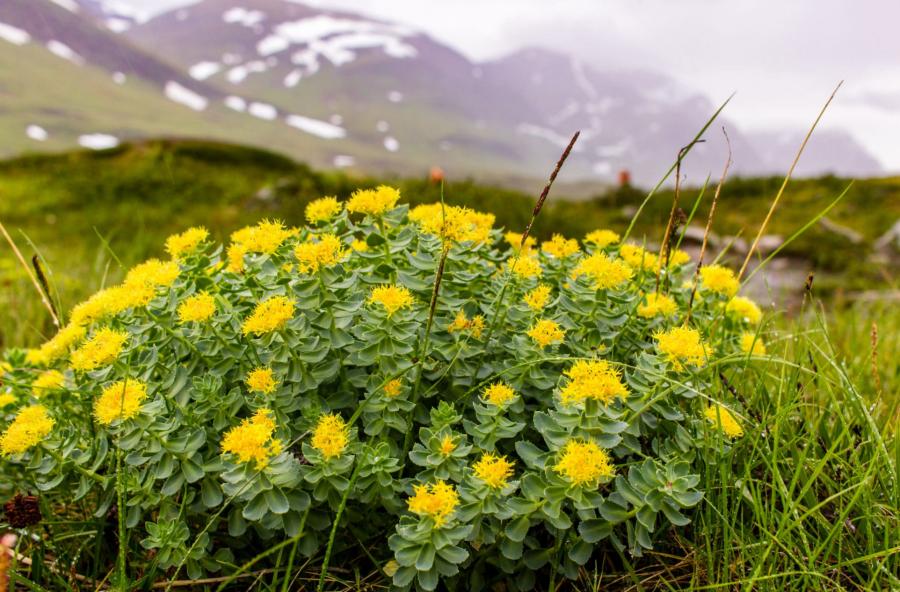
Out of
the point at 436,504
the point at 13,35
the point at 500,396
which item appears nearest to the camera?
the point at 436,504

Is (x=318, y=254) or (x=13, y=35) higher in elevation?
(x=318, y=254)

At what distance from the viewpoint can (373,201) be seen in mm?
1767

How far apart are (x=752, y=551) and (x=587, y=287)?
81 cm

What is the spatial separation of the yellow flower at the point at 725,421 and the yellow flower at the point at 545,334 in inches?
17.2

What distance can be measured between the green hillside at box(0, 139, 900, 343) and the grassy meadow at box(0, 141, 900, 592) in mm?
43

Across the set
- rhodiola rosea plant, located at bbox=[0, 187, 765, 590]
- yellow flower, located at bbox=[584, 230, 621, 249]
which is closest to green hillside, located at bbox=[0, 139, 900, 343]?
yellow flower, located at bbox=[584, 230, 621, 249]

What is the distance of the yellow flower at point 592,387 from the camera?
1379 millimetres

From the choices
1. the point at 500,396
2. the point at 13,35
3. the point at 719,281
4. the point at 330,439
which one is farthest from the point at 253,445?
the point at 13,35

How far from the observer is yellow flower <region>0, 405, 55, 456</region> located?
1611 millimetres

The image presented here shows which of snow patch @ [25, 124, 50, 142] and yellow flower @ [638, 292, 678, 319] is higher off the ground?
yellow flower @ [638, 292, 678, 319]

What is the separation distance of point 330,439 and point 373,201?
0.71 m

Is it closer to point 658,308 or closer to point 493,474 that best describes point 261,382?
point 493,474

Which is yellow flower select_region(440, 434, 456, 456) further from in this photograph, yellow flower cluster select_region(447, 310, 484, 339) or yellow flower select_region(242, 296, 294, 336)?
yellow flower select_region(242, 296, 294, 336)

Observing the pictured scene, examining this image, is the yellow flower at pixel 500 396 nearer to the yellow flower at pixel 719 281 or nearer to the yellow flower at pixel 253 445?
the yellow flower at pixel 253 445
